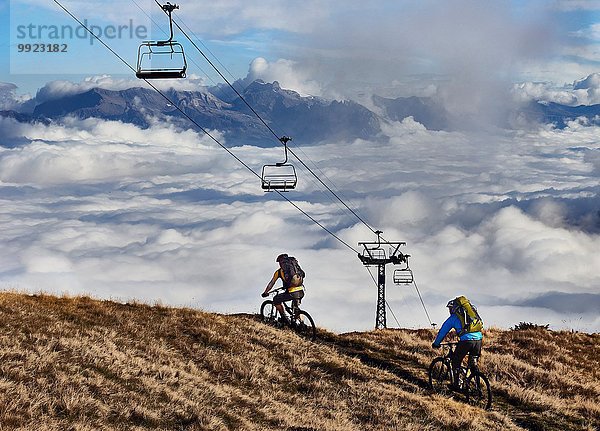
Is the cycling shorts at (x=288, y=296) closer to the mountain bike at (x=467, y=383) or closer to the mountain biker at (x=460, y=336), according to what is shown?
the mountain bike at (x=467, y=383)

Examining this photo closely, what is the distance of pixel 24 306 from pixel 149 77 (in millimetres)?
8146

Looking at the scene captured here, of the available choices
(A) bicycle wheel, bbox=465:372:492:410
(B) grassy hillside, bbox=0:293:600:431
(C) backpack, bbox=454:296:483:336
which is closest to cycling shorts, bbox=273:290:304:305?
(B) grassy hillside, bbox=0:293:600:431

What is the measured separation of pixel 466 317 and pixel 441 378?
2499 millimetres

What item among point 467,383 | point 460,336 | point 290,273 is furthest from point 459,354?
point 290,273

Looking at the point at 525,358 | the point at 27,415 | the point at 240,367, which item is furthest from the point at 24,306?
the point at 525,358

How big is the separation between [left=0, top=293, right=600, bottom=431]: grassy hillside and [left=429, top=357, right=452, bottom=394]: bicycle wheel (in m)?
0.39

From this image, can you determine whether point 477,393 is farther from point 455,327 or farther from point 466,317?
point 466,317

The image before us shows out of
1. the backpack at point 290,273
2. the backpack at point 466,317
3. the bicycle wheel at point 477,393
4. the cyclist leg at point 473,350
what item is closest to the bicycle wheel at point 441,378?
the bicycle wheel at point 477,393

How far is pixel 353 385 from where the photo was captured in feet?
61.0

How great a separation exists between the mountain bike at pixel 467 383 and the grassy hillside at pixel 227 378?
0.45 meters

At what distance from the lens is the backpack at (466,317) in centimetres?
1825

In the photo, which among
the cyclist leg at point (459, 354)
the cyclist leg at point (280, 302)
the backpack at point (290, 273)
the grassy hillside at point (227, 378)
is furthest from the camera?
the cyclist leg at point (280, 302)

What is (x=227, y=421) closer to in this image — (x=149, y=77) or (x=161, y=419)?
(x=161, y=419)

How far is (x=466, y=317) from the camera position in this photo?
60.0 feet
